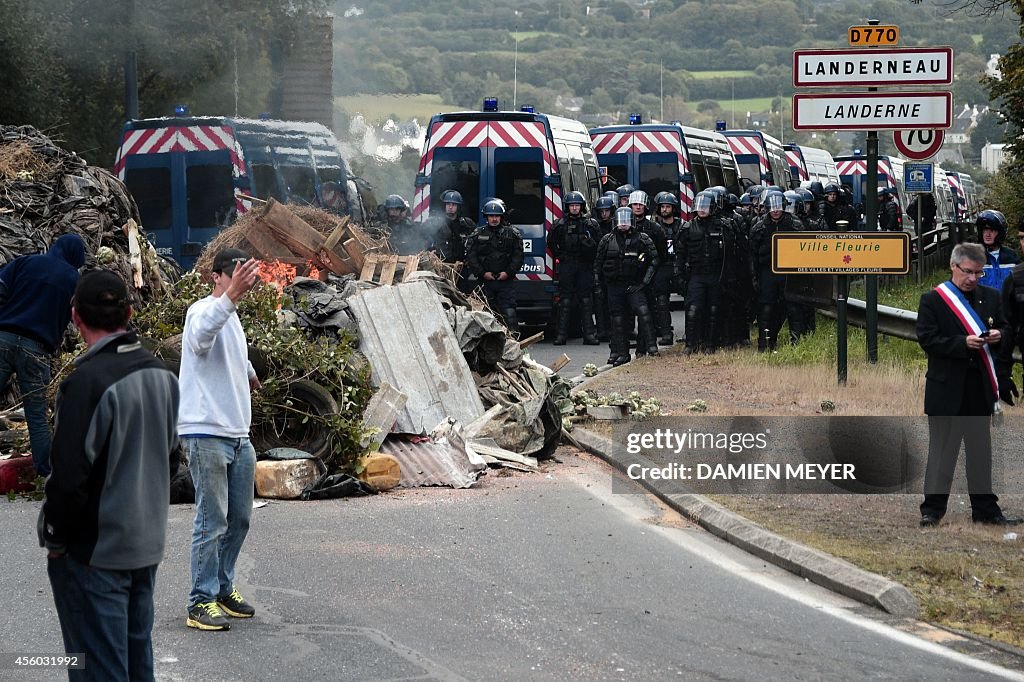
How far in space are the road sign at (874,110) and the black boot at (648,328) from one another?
414cm

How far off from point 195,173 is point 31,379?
10774 millimetres

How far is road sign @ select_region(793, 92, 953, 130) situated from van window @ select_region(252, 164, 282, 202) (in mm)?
8707

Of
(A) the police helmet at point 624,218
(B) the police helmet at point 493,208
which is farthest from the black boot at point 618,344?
(B) the police helmet at point 493,208

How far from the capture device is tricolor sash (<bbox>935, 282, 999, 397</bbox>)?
8844 mm

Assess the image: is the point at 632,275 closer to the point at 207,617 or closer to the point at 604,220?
the point at 604,220

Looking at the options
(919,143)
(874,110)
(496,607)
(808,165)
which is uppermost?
(808,165)

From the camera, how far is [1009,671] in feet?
19.9

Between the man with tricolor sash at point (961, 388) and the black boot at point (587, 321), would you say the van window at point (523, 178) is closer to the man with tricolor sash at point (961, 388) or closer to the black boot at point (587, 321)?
the black boot at point (587, 321)

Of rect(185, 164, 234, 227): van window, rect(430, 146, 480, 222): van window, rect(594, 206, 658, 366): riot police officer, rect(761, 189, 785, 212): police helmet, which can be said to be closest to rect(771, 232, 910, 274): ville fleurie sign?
rect(594, 206, 658, 366): riot police officer

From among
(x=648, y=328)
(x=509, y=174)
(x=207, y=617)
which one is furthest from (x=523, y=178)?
(x=207, y=617)

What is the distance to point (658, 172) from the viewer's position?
26766 millimetres

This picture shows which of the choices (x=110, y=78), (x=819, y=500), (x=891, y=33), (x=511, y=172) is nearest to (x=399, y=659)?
(x=819, y=500)

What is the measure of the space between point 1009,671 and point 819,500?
3.46 metres

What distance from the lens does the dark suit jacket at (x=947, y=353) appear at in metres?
8.86
